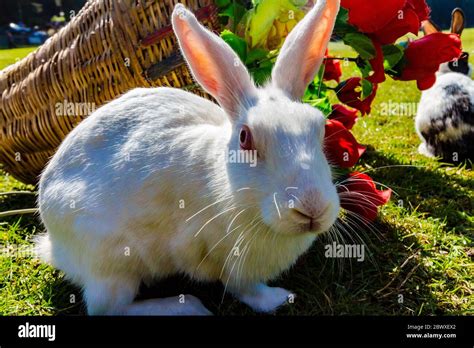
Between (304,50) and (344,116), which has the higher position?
(304,50)

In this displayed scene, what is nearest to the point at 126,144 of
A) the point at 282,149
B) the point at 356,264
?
the point at 282,149

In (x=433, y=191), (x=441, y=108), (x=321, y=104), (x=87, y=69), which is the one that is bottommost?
(x=433, y=191)

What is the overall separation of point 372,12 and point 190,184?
126 centimetres

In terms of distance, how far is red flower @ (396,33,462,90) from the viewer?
287 centimetres

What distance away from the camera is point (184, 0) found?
271 cm

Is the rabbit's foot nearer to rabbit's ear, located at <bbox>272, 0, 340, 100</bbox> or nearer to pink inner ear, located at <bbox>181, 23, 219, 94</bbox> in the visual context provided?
rabbit's ear, located at <bbox>272, 0, 340, 100</bbox>

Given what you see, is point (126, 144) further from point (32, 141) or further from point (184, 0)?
point (32, 141)

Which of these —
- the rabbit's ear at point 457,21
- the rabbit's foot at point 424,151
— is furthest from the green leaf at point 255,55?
the rabbit's ear at point 457,21

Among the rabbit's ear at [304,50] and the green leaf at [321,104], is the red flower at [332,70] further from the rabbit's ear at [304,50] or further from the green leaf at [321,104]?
the rabbit's ear at [304,50]

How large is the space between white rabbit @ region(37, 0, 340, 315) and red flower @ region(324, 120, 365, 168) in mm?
543

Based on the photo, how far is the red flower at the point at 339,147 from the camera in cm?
254

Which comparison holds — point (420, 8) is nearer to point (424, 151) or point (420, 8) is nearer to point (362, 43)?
point (362, 43)

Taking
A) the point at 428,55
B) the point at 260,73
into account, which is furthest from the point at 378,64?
the point at 260,73

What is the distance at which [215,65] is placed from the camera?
75.7 inches
